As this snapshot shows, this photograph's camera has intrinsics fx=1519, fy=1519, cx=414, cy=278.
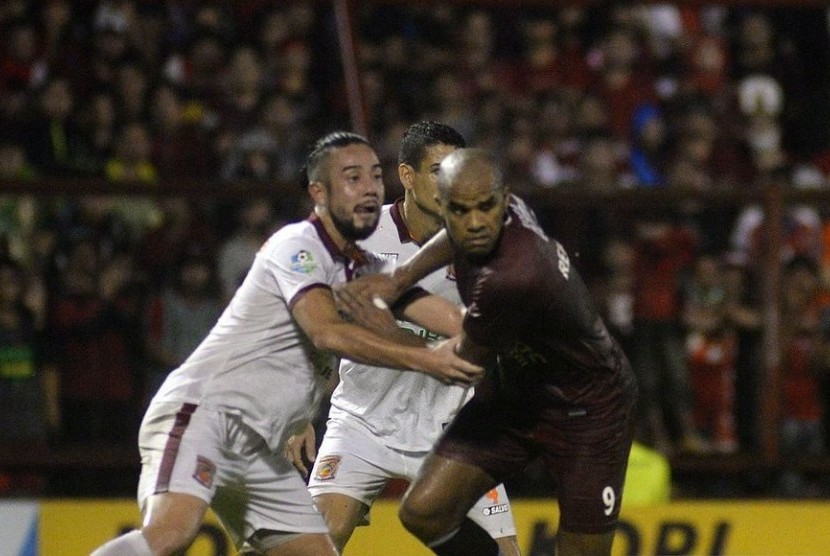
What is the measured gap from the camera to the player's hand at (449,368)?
15.4 ft

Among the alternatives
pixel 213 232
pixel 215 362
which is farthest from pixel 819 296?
pixel 215 362

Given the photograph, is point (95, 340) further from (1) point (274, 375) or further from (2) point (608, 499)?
(2) point (608, 499)

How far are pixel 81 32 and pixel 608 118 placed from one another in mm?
3666

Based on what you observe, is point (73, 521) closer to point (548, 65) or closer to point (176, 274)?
point (176, 274)

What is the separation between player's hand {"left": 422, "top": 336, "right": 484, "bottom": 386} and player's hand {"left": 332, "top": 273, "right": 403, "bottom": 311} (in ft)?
0.96

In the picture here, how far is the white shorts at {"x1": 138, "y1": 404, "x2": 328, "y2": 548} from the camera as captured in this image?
15.6 ft

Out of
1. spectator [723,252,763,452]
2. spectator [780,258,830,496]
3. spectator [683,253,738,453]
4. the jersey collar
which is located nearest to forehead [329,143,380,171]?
the jersey collar

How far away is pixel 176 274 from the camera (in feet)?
28.0

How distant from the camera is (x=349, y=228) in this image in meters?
4.92

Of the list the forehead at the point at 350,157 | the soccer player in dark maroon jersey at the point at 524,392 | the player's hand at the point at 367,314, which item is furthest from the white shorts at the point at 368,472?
the forehead at the point at 350,157

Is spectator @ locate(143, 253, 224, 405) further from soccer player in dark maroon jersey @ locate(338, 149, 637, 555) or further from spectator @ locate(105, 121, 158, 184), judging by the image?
soccer player in dark maroon jersey @ locate(338, 149, 637, 555)

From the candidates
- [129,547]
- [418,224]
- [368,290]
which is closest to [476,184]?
[368,290]

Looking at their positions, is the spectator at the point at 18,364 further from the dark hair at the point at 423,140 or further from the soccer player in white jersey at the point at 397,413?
the dark hair at the point at 423,140

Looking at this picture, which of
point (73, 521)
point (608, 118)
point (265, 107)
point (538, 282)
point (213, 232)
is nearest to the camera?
point (538, 282)
